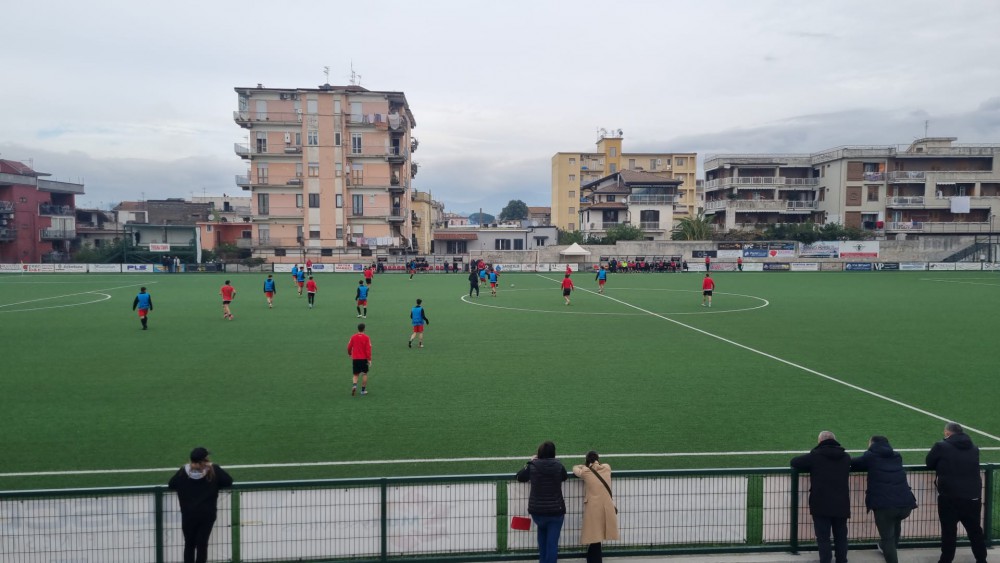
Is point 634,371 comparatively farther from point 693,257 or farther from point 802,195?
point 802,195

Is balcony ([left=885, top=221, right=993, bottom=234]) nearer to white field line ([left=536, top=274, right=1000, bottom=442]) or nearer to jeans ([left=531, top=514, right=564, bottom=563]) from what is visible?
white field line ([left=536, top=274, right=1000, bottom=442])

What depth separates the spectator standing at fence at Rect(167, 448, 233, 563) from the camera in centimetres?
652

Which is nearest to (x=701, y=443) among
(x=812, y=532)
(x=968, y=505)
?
(x=812, y=532)

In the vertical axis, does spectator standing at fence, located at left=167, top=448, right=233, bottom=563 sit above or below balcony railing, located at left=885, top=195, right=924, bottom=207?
below

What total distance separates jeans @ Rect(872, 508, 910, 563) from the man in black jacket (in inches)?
16.9

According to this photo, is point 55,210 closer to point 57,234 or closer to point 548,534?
point 57,234

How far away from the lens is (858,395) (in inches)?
563

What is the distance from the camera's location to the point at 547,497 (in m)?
6.66

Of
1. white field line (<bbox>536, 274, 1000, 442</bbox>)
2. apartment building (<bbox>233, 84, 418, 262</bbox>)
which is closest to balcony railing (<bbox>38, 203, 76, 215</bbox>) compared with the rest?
apartment building (<bbox>233, 84, 418, 262</bbox>)

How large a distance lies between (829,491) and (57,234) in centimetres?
8684

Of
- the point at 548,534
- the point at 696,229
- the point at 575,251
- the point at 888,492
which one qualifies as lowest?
the point at 548,534

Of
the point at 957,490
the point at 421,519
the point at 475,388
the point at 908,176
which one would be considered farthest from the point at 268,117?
the point at 957,490

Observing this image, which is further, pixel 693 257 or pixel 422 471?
pixel 693 257

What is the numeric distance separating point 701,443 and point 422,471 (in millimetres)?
4633
